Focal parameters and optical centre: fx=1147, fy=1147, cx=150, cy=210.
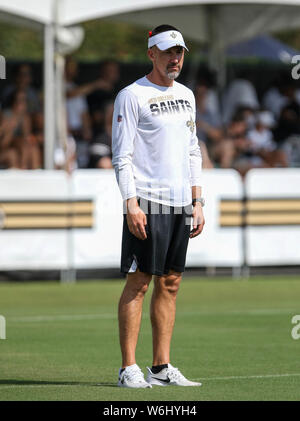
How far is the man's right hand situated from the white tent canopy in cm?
968

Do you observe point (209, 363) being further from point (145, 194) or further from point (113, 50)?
point (113, 50)

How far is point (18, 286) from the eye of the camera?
15617 millimetres

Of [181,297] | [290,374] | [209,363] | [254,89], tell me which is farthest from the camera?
[254,89]

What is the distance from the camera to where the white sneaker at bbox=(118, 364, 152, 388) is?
7652 mm

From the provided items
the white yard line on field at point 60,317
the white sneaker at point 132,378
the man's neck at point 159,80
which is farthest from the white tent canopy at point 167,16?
the white sneaker at point 132,378

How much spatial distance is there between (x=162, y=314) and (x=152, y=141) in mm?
1195

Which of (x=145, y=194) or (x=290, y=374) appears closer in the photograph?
(x=145, y=194)

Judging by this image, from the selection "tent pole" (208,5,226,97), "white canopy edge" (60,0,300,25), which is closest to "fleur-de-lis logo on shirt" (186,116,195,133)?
"white canopy edge" (60,0,300,25)

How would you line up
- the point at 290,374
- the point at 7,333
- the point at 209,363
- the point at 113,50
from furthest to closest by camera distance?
the point at 113,50 → the point at 7,333 → the point at 209,363 → the point at 290,374

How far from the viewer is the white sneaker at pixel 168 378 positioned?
7781 mm

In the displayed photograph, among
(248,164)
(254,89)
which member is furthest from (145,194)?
(254,89)

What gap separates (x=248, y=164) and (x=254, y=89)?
3.01 m

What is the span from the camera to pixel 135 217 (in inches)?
299

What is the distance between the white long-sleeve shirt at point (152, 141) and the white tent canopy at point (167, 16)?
30.8 ft
